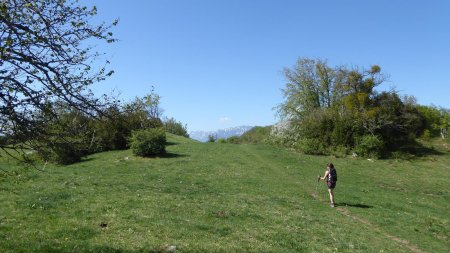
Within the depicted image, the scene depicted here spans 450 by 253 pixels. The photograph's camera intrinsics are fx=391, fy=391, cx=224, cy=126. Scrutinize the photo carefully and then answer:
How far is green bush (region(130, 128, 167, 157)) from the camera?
125 feet

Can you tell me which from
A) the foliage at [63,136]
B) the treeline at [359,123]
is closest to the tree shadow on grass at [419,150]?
the treeline at [359,123]

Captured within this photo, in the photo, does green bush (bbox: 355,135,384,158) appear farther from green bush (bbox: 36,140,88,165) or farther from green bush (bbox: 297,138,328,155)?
green bush (bbox: 36,140,88,165)

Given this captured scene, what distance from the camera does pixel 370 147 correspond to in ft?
156

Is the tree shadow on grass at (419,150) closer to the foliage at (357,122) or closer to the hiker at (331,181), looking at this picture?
the foliage at (357,122)

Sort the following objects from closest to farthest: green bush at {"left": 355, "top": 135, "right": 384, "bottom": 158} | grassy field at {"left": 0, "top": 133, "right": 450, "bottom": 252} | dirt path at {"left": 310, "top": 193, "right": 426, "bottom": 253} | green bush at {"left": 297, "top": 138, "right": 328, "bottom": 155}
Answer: grassy field at {"left": 0, "top": 133, "right": 450, "bottom": 252}, dirt path at {"left": 310, "top": 193, "right": 426, "bottom": 253}, green bush at {"left": 355, "top": 135, "right": 384, "bottom": 158}, green bush at {"left": 297, "top": 138, "right": 328, "bottom": 155}

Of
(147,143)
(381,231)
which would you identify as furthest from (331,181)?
(147,143)

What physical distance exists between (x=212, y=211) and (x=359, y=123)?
36.8m

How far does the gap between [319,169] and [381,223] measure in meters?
18.9

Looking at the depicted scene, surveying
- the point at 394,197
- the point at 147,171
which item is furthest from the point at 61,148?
the point at 394,197

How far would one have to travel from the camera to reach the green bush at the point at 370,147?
4750 cm

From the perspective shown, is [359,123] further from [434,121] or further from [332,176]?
[332,176]

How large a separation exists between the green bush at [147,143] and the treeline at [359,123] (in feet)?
65.3

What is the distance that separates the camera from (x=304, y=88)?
64188 millimetres

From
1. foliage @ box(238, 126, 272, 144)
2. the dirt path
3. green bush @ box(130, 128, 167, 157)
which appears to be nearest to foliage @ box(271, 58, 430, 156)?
foliage @ box(238, 126, 272, 144)
